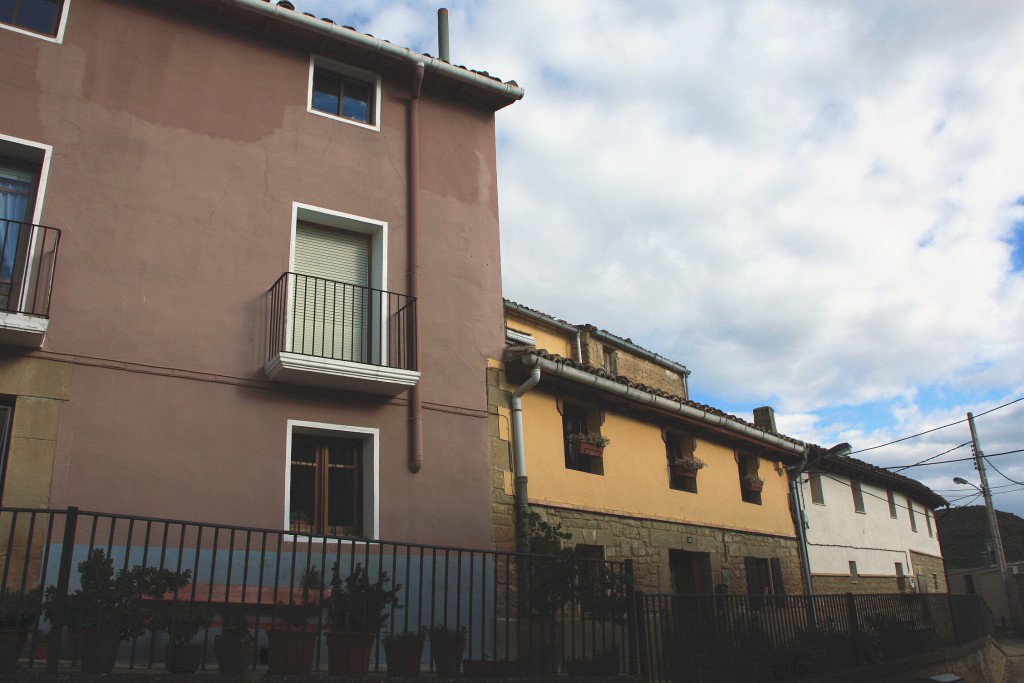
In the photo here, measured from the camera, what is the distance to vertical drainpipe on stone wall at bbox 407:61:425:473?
1016 cm

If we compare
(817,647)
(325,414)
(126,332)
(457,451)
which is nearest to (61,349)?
(126,332)

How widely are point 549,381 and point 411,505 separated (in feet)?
9.41

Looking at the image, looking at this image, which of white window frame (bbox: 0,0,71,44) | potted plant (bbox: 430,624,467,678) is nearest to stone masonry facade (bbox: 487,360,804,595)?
potted plant (bbox: 430,624,467,678)

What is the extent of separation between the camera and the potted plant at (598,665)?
8.11m

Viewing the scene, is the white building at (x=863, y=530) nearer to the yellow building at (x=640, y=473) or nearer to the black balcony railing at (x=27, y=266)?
the yellow building at (x=640, y=473)

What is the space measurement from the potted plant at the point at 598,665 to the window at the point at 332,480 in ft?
8.87

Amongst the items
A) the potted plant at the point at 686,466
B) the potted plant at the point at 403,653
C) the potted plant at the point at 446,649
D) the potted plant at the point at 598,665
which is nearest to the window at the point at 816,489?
the potted plant at the point at 686,466

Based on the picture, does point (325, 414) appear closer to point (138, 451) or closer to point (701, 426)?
point (138, 451)

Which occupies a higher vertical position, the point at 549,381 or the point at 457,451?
the point at 549,381

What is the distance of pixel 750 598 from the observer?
34.3 ft

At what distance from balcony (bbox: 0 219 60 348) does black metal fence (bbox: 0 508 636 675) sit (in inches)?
78.4

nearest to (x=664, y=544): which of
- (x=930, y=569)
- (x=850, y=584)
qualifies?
(x=850, y=584)

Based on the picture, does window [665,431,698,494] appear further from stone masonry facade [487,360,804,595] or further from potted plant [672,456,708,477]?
stone masonry facade [487,360,804,595]

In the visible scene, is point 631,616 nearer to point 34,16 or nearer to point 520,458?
point 520,458
